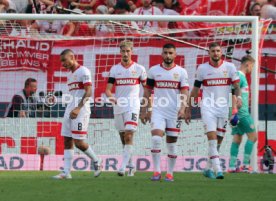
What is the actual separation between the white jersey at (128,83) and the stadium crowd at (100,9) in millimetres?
4355

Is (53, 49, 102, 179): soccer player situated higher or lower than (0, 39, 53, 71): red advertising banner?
lower

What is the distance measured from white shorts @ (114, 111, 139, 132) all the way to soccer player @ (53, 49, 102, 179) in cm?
120

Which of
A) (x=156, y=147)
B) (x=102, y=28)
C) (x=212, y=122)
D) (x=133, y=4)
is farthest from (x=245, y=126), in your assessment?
(x=133, y=4)

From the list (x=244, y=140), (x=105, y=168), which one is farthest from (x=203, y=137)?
(x=105, y=168)

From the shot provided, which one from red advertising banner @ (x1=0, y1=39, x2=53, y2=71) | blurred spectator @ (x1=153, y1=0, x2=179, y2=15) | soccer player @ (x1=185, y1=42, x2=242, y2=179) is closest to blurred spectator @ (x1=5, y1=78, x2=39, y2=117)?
red advertising banner @ (x1=0, y1=39, x2=53, y2=71)

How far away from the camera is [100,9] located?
23.4 meters

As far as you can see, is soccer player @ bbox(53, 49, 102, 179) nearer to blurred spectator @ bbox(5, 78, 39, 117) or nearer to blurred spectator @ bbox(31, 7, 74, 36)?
blurred spectator @ bbox(5, 78, 39, 117)

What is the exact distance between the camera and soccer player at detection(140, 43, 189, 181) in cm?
1542

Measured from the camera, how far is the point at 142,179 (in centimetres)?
1567

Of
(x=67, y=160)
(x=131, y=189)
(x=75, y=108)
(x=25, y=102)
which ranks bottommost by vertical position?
(x=131, y=189)

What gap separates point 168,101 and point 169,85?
0.26m

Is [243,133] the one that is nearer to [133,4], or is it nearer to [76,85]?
[76,85]

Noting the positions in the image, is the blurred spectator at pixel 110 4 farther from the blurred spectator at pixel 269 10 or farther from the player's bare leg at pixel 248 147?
the player's bare leg at pixel 248 147

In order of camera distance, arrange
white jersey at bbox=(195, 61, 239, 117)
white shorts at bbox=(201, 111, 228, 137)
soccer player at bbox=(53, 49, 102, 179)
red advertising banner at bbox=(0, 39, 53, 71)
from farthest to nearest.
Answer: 1. red advertising banner at bbox=(0, 39, 53, 71)
2. white jersey at bbox=(195, 61, 239, 117)
3. white shorts at bbox=(201, 111, 228, 137)
4. soccer player at bbox=(53, 49, 102, 179)
